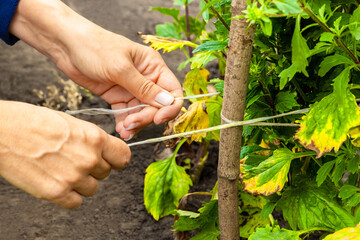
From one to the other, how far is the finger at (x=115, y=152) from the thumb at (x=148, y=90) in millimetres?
211

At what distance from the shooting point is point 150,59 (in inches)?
51.3

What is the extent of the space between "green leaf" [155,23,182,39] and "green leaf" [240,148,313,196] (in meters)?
0.97

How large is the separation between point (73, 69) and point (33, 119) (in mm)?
470

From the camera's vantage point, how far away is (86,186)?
1.01 metres

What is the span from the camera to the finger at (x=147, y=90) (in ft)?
3.94

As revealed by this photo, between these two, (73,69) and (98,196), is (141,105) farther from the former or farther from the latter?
(98,196)

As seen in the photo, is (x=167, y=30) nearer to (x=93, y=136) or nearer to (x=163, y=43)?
(x=163, y=43)

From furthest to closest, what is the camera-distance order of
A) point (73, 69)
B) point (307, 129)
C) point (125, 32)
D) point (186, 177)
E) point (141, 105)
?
point (125, 32), point (186, 177), point (73, 69), point (141, 105), point (307, 129)

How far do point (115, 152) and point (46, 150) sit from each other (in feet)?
0.53

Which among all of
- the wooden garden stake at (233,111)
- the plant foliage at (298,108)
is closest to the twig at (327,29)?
the plant foliage at (298,108)

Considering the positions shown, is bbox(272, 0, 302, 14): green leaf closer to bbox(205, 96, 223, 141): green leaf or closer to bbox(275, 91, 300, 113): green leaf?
bbox(275, 91, 300, 113): green leaf

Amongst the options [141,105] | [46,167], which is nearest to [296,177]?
[141,105]

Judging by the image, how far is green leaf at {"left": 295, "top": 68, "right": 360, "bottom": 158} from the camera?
32.0 inches

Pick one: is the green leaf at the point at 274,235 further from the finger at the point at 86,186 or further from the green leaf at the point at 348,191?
the finger at the point at 86,186
